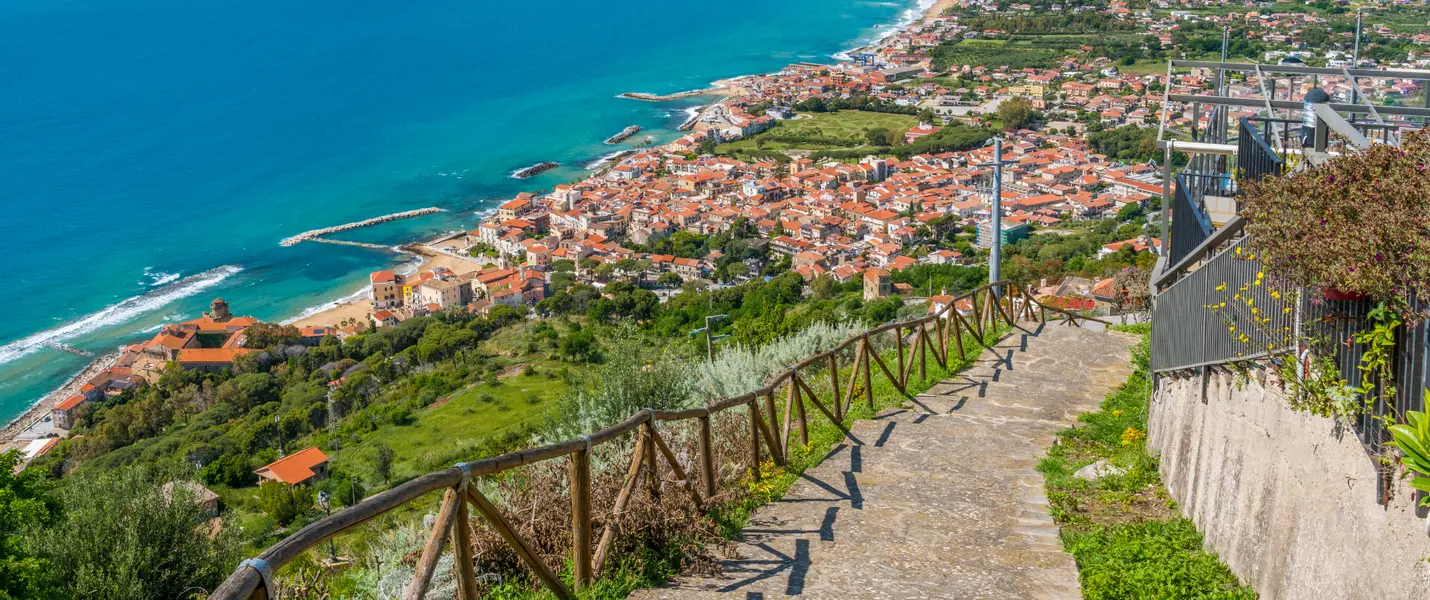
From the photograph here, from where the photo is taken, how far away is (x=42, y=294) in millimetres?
43750

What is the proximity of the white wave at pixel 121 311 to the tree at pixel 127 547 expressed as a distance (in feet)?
106

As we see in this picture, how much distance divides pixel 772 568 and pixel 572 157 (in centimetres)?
6316

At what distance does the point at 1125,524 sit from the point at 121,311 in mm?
43654

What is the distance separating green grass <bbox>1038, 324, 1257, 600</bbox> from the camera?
196 inches

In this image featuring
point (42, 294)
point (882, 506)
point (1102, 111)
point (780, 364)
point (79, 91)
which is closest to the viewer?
point (882, 506)

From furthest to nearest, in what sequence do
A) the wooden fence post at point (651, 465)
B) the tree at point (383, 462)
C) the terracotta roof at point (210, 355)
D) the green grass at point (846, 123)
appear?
the green grass at point (846, 123), the terracotta roof at point (210, 355), the tree at point (383, 462), the wooden fence post at point (651, 465)

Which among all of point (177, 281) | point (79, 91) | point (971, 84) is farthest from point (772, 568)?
point (79, 91)

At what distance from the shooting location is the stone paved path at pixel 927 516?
506 centimetres

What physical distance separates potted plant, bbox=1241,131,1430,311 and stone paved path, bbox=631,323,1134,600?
6.69 ft

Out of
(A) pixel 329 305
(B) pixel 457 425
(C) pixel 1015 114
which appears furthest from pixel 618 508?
(C) pixel 1015 114

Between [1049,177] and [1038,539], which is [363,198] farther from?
[1038,539]

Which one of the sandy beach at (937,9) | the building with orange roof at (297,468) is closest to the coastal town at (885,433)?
the building with orange roof at (297,468)

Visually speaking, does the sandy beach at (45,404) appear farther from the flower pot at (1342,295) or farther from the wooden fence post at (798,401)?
the flower pot at (1342,295)

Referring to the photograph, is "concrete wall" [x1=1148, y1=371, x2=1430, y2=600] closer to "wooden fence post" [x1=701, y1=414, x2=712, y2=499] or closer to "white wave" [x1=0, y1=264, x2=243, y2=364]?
"wooden fence post" [x1=701, y1=414, x2=712, y2=499]
